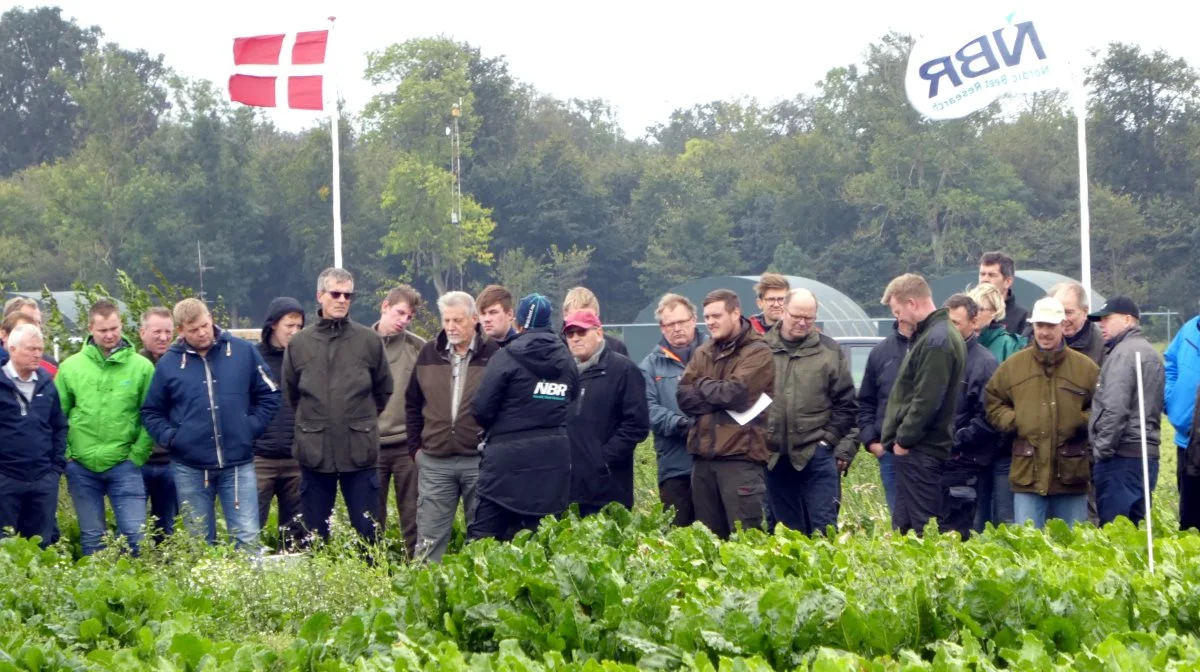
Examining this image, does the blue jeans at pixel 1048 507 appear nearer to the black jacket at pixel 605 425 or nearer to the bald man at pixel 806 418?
the bald man at pixel 806 418

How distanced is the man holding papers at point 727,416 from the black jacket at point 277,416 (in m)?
2.81

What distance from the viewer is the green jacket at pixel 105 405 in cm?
Answer: 861

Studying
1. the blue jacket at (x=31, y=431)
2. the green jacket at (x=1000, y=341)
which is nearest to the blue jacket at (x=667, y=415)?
the green jacket at (x=1000, y=341)

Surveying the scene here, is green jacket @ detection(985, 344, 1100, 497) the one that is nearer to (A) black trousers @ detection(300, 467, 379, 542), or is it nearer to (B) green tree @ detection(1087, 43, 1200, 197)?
(A) black trousers @ detection(300, 467, 379, 542)

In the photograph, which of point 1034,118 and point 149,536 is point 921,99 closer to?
point 149,536

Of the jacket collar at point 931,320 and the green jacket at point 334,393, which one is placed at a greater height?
the jacket collar at point 931,320

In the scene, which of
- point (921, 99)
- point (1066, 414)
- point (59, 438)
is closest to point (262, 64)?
point (921, 99)

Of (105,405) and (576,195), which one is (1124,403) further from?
(576,195)

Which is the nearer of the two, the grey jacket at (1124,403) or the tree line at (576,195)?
the grey jacket at (1124,403)

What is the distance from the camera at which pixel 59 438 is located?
8477 millimetres

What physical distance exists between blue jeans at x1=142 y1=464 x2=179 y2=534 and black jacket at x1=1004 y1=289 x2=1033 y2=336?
17.5ft

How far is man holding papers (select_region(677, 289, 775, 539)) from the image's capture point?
8023 mm

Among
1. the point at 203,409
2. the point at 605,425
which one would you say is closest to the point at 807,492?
the point at 605,425

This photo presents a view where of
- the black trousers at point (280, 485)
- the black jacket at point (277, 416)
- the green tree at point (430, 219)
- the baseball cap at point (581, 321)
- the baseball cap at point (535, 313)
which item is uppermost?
the green tree at point (430, 219)
